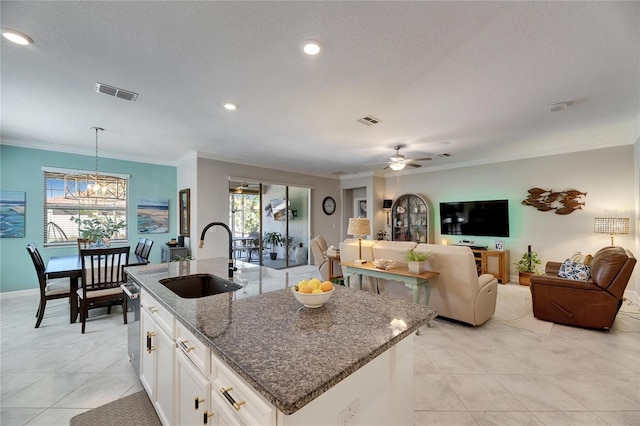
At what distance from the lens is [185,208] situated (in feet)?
18.6

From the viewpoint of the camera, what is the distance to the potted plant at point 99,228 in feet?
14.2

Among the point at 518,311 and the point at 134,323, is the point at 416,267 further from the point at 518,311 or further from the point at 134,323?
the point at 134,323

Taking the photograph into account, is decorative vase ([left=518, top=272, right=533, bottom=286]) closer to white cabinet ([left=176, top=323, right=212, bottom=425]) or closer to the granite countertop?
the granite countertop

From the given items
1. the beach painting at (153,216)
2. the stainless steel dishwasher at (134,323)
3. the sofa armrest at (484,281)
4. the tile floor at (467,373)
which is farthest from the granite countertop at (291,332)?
the beach painting at (153,216)

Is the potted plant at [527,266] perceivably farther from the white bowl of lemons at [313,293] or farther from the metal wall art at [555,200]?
the white bowl of lemons at [313,293]

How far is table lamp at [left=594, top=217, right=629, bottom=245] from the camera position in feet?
13.8

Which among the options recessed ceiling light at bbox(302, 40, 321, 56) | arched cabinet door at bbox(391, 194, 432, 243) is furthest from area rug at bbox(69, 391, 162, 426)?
arched cabinet door at bbox(391, 194, 432, 243)

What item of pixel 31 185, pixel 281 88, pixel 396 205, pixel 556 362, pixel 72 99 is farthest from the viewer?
pixel 396 205

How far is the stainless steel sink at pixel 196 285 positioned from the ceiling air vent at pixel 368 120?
260 cm

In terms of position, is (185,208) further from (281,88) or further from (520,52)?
(520,52)

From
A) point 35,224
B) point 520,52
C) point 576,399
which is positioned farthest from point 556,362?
point 35,224

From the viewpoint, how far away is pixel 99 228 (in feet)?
15.6

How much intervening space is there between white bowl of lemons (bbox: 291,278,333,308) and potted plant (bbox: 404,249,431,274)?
6.75 ft

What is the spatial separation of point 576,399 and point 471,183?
4954mm
